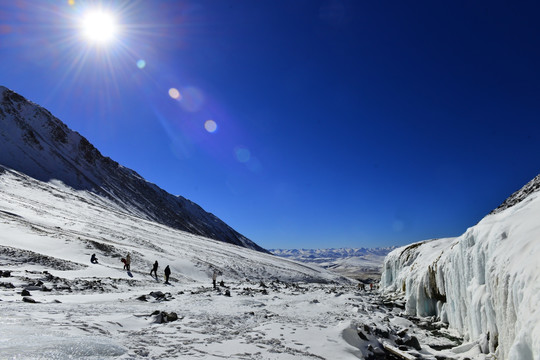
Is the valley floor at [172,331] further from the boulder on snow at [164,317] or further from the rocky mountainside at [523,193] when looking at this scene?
the rocky mountainside at [523,193]

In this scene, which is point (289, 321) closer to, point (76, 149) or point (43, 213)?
point (43, 213)

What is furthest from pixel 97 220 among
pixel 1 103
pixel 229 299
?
pixel 1 103

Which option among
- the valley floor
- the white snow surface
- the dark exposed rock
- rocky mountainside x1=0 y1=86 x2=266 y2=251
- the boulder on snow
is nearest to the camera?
the valley floor

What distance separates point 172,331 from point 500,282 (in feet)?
33.5

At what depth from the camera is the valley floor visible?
780 centimetres

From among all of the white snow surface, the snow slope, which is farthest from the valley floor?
the snow slope

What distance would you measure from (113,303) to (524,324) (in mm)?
15403

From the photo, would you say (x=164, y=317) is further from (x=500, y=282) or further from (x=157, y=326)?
(x=500, y=282)

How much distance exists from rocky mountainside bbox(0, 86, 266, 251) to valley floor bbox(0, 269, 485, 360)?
91.1 m

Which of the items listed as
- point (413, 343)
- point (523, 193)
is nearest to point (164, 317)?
point (413, 343)

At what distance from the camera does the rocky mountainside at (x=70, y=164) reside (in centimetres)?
10081

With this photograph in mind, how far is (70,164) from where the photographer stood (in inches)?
4555

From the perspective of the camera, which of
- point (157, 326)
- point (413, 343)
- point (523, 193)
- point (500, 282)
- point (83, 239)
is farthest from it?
point (83, 239)

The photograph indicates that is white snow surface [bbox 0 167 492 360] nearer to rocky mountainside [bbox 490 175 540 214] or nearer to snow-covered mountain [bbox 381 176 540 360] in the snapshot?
snow-covered mountain [bbox 381 176 540 360]
